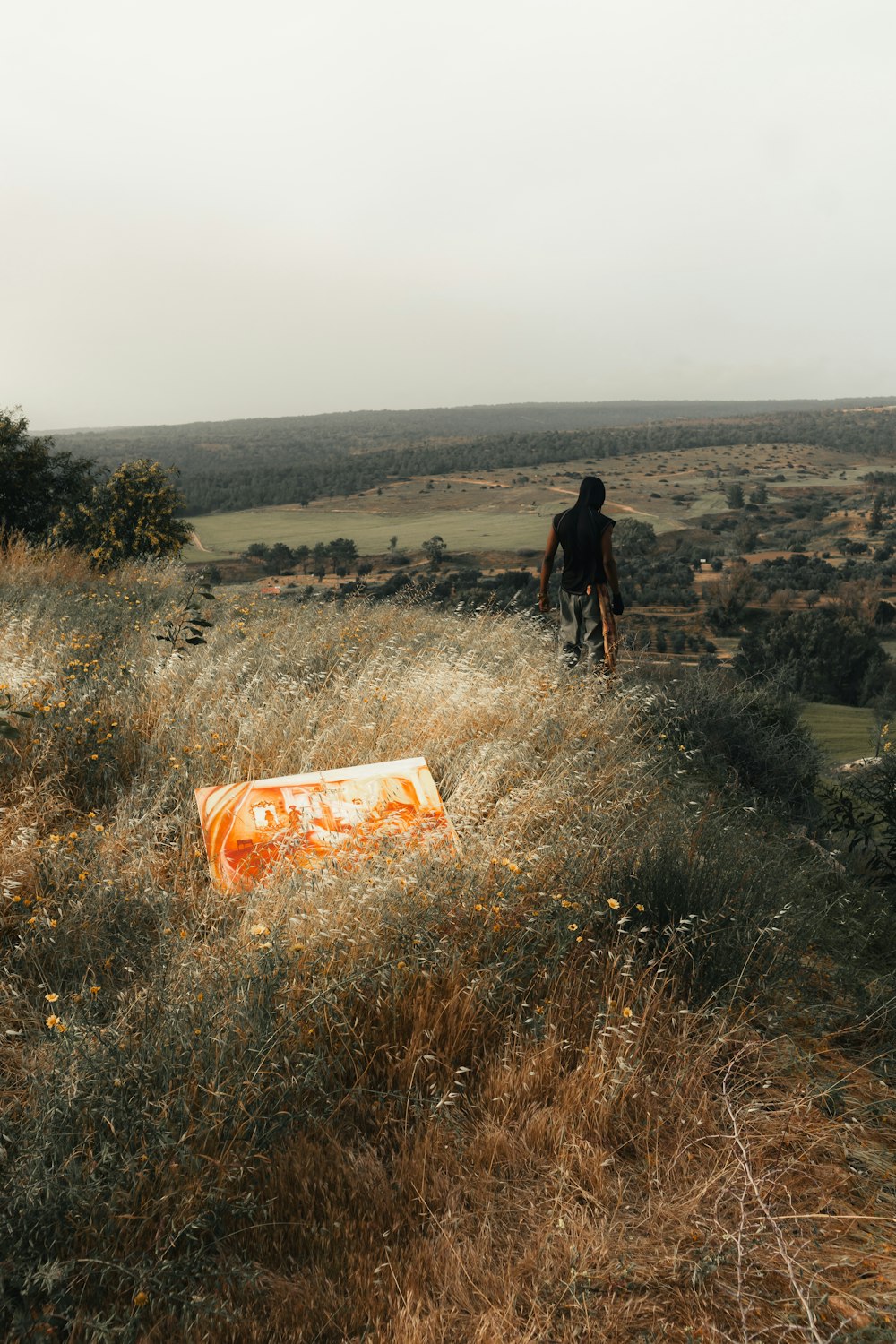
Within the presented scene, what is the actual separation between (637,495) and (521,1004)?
64594 mm

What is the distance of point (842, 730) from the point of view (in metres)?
13.2

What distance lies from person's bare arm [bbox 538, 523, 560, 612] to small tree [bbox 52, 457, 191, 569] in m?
12.5

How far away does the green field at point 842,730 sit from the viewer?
33.0ft

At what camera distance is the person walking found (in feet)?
22.8

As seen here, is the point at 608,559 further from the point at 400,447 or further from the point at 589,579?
the point at 400,447

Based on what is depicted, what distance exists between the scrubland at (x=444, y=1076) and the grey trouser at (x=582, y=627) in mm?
2710

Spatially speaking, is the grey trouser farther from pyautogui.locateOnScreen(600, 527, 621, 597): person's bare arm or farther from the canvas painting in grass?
the canvas painting in grass

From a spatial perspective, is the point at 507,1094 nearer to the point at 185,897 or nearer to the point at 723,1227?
the point at 723,1227

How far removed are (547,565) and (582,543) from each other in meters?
0.61

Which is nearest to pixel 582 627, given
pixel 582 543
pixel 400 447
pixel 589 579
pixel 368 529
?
pixel 589 579

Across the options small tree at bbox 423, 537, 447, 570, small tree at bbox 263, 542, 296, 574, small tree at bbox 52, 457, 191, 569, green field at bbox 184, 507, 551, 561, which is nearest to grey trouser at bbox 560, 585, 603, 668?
small tree at bbox 52, 457, 191, 569

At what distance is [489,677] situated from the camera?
5559 millimetres

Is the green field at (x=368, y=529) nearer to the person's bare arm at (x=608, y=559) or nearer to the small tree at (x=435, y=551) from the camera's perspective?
the small tree at (x=435, y=551)

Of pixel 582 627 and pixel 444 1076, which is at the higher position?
pixel 582 627
